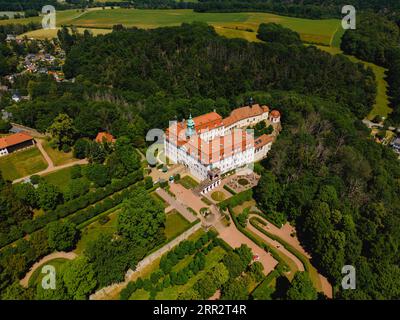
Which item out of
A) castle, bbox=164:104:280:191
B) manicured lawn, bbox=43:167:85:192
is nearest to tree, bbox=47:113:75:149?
manicured lawn, bbox=43:167:85:192

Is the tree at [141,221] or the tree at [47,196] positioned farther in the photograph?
the tree at [47,196]

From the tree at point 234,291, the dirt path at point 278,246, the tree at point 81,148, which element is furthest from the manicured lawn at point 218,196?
the tree at point 81,148

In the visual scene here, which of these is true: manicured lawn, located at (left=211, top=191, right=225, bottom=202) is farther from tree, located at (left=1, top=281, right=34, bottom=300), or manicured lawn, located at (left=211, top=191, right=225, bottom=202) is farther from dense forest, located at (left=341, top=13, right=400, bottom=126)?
dense forest, located at (left=341, top=13, right=400, bottom=126)

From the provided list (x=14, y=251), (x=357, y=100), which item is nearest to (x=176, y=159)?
(x=14, y=251)

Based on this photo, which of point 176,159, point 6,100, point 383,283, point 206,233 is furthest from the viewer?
point 6,100

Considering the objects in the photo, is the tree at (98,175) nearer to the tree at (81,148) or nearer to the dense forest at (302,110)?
the tree at (81,148)

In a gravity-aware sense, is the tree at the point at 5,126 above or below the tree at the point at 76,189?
above
